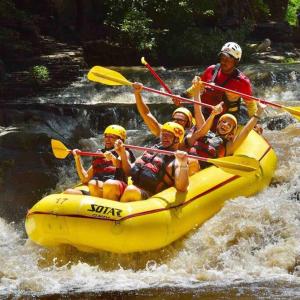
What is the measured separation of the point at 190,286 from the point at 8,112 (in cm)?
549

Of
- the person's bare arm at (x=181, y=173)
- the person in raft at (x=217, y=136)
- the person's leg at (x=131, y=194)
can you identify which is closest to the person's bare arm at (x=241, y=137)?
the person in raft at (x=217, y=136)

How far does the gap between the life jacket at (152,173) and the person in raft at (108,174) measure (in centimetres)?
11

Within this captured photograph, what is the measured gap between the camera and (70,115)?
9.09m

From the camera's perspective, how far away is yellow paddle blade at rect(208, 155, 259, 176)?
495 centimetres

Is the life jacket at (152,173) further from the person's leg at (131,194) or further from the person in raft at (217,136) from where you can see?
the person in raft at (217,136)

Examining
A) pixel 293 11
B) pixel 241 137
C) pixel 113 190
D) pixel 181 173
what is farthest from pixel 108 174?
pixel 293 11

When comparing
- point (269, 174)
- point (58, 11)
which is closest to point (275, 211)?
point (269, 174)

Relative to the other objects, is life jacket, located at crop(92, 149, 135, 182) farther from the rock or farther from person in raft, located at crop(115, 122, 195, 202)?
the rock

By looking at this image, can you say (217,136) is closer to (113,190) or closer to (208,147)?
(208,147)

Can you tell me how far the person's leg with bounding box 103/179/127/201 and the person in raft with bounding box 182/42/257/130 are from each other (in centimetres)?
167

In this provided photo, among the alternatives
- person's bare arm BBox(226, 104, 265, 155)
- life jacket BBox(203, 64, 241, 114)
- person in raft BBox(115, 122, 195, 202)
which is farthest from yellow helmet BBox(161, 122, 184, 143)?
life jacket BBox(203, 64, 241, 114)

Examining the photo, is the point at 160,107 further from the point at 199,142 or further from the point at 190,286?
the point at 190,286

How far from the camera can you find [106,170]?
5.15 meters

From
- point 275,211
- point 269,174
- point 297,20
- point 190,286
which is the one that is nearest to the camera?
point 190,286
